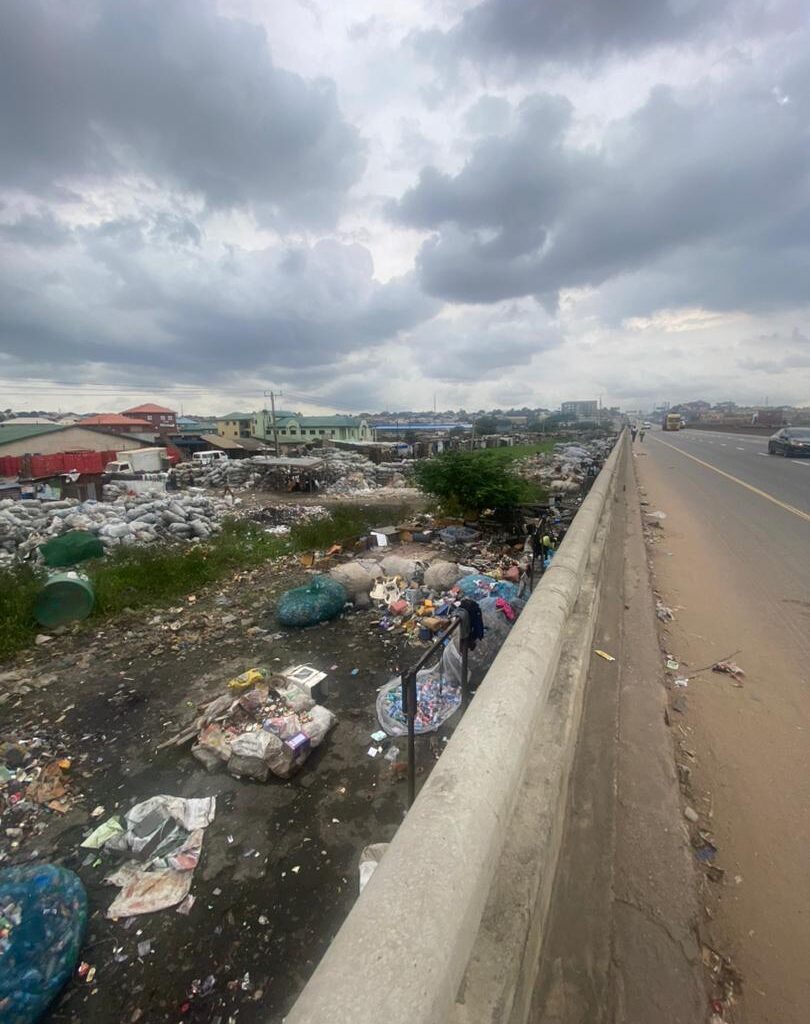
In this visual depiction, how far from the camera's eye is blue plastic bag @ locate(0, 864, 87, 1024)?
189 cm

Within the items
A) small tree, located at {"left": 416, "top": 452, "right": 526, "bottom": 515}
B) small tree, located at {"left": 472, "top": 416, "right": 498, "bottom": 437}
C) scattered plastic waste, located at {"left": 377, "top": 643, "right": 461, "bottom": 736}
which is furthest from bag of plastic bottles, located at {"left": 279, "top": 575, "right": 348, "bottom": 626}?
small tree, located at {"left": 472, "top": 416, "right": 498, "bottom": 437}

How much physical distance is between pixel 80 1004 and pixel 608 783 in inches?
99.7

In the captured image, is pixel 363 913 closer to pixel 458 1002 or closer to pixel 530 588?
pixel 458 1002

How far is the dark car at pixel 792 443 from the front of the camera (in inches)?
711

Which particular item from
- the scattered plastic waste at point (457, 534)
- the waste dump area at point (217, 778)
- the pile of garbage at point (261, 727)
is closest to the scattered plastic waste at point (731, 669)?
the waste dump area at point (217, 778)

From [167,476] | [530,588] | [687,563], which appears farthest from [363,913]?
[167,476]

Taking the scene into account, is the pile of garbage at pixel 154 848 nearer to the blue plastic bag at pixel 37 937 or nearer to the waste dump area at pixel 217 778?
the waste dump area at pixel 217 778

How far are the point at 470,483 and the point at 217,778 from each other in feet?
26.4

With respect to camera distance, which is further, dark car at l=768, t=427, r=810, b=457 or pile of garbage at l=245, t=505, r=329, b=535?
dark car at l=768, t=427, r=810, b=457

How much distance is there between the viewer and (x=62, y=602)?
19.1 feet

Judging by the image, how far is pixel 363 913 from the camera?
80cm

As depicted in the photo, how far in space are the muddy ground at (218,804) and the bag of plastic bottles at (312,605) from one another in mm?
168

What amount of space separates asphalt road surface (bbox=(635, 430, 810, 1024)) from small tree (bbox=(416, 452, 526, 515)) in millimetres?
3491

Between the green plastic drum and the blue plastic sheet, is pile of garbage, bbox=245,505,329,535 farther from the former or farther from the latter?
the blue plastic sheet
